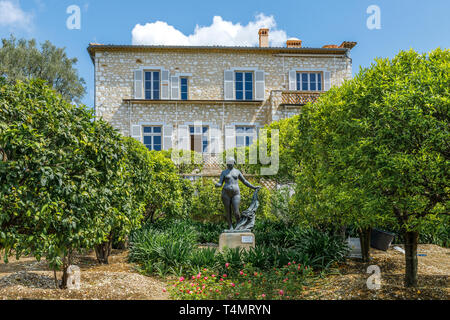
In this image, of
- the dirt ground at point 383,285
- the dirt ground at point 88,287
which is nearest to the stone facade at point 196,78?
the dirt ground at point 383,285

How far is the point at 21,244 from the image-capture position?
170 inches

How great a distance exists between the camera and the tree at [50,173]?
412cm

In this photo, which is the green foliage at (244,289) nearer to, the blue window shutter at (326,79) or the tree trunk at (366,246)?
the tree trunk at (366,246)

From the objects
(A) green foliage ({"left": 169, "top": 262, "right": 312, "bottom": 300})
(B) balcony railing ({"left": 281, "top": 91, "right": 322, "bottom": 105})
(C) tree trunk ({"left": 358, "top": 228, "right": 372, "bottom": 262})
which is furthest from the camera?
(B) balcony railing ({"left": 281, "top": 91, "right": 322, "bottom": 105})

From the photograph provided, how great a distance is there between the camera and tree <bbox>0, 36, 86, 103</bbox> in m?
23.9

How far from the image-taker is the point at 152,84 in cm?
1997

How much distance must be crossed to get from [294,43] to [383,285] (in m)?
17.5

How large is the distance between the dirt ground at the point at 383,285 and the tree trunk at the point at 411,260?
13 cm

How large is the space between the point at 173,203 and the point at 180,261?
3350 mm

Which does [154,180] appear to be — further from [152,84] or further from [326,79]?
[326,79]

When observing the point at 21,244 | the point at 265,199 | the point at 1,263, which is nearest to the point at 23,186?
the point at 21,244

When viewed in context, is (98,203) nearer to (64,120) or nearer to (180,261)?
(64,120)

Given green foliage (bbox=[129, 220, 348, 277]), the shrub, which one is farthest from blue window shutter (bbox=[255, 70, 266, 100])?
the shrub

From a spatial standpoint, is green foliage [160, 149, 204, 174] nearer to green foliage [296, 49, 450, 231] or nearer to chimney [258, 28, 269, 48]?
chimney [258, 28, 269, 48]
